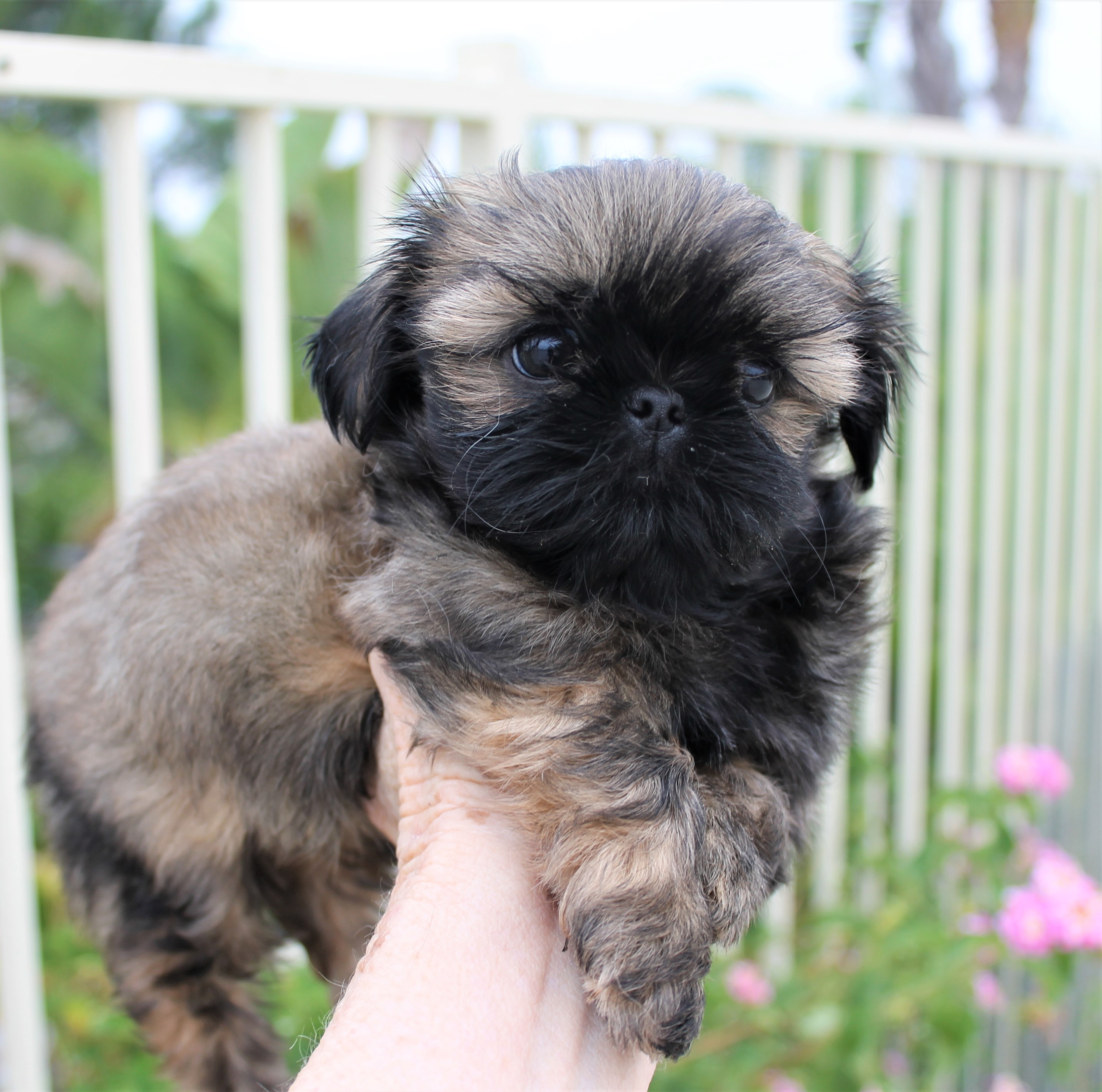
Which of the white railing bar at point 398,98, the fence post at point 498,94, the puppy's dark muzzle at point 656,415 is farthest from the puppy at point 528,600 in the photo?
the fence post at point 498,94

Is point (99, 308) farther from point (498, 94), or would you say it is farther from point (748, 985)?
point (748, 985)

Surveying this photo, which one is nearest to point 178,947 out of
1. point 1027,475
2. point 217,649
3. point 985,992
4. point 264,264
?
point 217,649

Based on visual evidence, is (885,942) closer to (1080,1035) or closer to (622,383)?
(1080,1035)

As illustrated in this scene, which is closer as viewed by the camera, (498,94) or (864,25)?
(498,94)

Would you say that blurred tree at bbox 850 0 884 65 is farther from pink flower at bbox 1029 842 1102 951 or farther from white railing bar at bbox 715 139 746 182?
pink flower at bbox 1029 842 1102 951

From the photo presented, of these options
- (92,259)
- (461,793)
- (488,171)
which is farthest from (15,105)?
(461,793)
